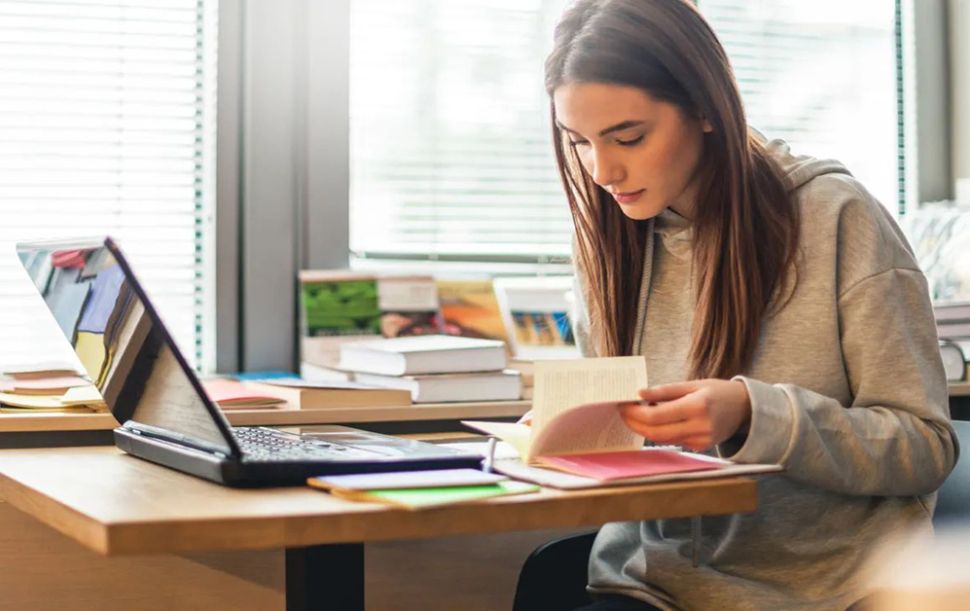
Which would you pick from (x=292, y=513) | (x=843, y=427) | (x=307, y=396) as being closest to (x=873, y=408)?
(x=843, y=427)

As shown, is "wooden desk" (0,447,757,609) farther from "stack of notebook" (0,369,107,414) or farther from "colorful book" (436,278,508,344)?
"colorful book" (436,278,508,344)

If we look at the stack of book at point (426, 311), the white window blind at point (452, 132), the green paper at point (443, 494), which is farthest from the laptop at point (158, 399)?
the white window blind at point (452, 132)

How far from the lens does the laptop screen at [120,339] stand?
3.79ft

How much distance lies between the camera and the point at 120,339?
49.3 inches

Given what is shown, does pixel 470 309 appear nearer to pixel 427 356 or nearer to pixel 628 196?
pixel 427 356

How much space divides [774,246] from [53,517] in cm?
89

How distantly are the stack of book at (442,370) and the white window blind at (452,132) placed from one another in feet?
1.33

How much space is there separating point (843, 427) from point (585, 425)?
11.6 inches

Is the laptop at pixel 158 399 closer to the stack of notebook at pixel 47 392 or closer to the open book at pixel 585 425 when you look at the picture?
the open book at pixel 585 425

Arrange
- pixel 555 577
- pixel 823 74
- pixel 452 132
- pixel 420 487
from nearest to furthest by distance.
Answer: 1. pixel 420 487
2. pixel 555 577
3. pixel 452 132
4. pixel 823 74

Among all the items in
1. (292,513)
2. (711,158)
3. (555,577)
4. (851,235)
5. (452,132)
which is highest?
(452,132)

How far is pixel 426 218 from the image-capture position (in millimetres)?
2480

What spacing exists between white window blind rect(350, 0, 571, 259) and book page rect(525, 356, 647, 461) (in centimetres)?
119

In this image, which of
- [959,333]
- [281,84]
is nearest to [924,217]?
[959,333]
